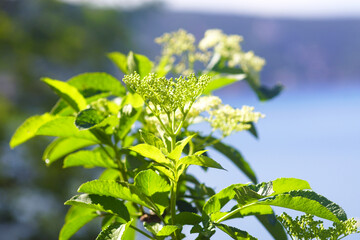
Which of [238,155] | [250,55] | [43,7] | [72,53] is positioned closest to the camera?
[238,155]

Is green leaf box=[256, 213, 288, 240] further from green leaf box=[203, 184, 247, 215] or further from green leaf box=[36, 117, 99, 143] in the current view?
green leaf box=[36, 117, 99, 143]

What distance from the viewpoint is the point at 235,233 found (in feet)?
1.46

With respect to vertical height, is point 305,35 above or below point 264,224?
above

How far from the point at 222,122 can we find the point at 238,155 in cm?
15

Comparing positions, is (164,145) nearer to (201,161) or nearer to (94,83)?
(201,161)

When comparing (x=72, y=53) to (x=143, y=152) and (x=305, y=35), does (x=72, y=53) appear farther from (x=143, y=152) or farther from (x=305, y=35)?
(x=305, y=35)

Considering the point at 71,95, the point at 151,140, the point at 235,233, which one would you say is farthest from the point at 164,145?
the point at 71,95

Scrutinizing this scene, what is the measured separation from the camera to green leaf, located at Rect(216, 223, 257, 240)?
17.4 inches

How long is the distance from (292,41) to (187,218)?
572 inches

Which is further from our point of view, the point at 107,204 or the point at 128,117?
the point at 128,117

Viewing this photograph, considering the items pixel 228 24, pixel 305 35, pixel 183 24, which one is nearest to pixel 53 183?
pixel 183 24

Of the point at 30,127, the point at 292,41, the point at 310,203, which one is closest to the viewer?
the point at 310,203

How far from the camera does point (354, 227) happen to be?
1.33ft

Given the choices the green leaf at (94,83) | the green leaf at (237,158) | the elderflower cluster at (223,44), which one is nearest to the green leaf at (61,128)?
the green leaf at (94,83)
